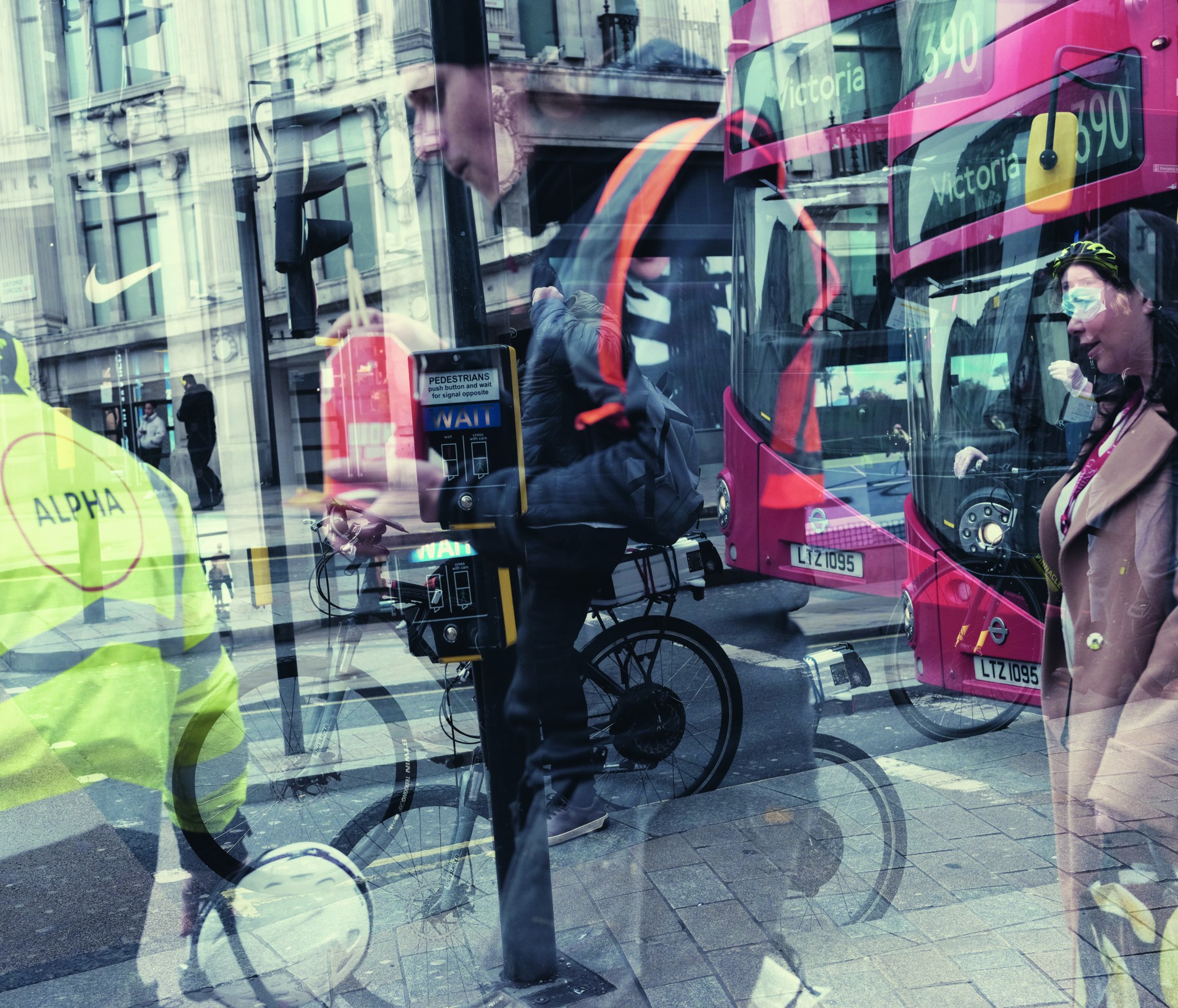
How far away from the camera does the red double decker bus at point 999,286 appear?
12.2 ft

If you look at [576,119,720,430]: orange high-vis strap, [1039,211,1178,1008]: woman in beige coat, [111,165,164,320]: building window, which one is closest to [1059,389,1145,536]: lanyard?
[1039,211,1178,1008]: woman in beige coat

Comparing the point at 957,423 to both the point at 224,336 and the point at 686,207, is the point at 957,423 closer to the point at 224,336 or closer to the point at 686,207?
the point at 686,207

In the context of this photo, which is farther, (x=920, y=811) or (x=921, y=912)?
(x=920, y=811)

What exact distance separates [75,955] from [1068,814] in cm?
274

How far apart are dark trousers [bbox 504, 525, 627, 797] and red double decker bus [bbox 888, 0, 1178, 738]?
1.67m

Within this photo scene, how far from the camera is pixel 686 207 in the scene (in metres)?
5.98

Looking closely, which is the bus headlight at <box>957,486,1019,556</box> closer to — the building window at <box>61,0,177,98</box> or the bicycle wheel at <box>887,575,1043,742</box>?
the bicycle wheel at <box>887,575,1043,742</box>

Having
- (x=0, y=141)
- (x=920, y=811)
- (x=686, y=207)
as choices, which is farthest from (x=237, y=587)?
(x=920, y=811)

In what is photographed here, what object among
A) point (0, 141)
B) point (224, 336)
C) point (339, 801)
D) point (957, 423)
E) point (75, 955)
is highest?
point (0, 141)

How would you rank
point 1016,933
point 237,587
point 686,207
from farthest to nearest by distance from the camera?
point 237,587
point 686,207
point 1016,933

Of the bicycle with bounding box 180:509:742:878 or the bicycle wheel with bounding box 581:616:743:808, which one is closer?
the bicycle with bounding box 180:509:742:878

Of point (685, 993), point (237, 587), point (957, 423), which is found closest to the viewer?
point (685, 993)

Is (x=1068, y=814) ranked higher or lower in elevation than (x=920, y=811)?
higher

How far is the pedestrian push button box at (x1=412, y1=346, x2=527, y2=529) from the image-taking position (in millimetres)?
2416
